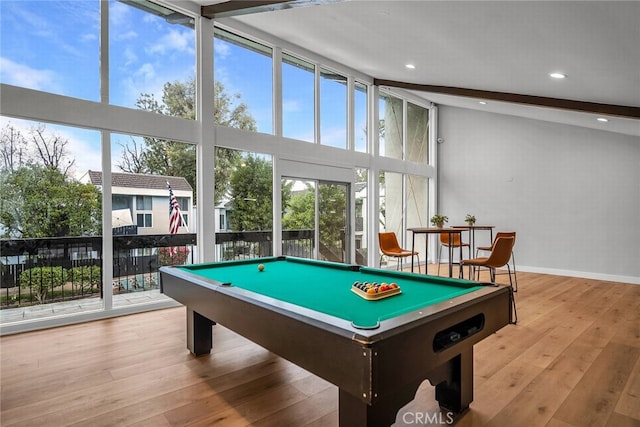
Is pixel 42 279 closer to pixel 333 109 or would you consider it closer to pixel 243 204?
pixel 243 204

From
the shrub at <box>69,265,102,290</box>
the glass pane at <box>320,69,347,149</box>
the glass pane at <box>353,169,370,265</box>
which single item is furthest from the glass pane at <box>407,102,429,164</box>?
the shrub at <box>69,265,102,290</box>

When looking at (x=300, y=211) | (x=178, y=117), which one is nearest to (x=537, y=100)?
(x=300, y=211)

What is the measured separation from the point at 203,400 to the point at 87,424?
621 millimetres

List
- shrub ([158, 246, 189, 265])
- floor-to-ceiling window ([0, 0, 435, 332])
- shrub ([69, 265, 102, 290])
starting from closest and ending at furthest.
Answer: floor-to-ceiling window ([0, 0, 435, 332])
shrub ([69, 265, 102, 290])
shrub ([158, 246, 189, 265])

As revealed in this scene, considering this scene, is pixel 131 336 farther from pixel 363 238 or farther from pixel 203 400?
pixel 363 238

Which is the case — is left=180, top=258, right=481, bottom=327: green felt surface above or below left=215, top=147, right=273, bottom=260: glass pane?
below

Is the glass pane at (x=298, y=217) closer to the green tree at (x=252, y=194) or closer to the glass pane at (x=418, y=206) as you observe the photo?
the green tree at (x=252, y=194)

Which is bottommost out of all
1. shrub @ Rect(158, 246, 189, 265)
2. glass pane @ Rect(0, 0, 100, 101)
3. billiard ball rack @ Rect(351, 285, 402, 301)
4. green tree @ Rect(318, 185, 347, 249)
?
shrub @ Rect(158, 246, 189, 265)

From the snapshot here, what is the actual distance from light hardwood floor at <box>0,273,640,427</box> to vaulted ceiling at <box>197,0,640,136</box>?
2529 millimetres

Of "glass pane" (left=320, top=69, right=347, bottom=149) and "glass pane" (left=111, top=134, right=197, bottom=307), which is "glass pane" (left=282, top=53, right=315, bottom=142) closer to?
"glass pane" (left=320, top=69, right=347, bottom=149)

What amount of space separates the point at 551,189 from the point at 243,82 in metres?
6.00

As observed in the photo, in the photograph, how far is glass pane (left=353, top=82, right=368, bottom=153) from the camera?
23.2 feet

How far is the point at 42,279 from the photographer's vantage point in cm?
386

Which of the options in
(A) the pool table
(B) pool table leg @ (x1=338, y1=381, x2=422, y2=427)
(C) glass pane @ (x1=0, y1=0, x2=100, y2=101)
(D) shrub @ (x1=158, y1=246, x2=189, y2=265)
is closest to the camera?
(A) the pool table
